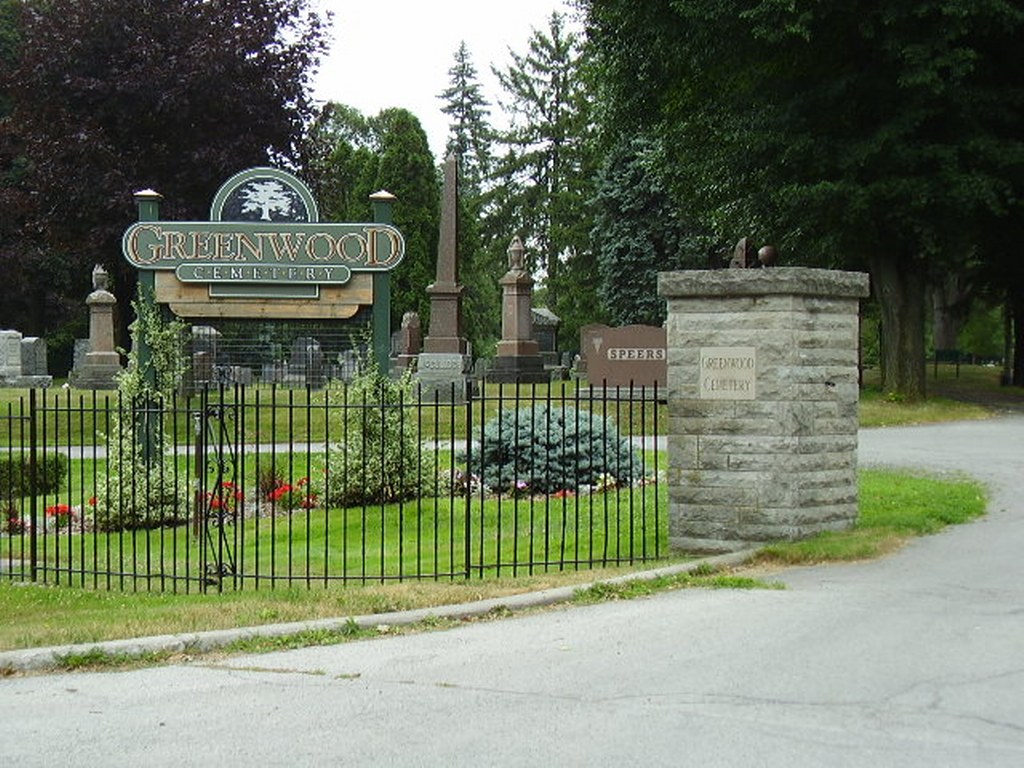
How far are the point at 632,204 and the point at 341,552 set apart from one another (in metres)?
40.9

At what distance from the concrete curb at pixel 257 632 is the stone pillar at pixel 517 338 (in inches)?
1007

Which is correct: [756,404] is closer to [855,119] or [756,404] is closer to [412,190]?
[855,119]

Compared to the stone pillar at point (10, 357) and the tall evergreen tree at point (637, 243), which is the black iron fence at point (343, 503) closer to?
the stone pillar at point (10, 357)

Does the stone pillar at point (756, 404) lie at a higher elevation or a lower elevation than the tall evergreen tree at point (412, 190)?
lower

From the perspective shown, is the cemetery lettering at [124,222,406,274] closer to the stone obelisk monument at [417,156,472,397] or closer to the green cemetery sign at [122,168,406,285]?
the green cemetery sign at [122,168,406,285]

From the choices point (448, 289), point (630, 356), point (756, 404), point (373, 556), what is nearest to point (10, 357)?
point (448, 289)

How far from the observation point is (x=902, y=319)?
26766 millimetres

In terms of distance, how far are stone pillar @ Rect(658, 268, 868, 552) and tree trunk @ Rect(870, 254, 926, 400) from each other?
54.5 ft

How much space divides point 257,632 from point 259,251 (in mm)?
9762

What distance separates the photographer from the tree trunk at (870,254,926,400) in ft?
85.8

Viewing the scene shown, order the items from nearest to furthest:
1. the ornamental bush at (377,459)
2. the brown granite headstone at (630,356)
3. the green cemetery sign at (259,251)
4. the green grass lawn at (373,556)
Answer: the green grass lawn at (373,556) → the ornamental bush at (377,459) → the green cemetery sign at (259,251) → the brown granite headstone at (630,356)

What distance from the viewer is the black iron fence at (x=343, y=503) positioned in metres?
10.1

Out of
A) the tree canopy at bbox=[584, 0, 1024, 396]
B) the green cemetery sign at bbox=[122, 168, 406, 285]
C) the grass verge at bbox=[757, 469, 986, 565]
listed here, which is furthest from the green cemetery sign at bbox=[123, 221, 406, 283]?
the tree canopy at bbox=[584, 0, 1024, 396]

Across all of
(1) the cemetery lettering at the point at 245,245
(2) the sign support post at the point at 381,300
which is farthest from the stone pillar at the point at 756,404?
(1) the cemetery lettering at the point at 245,245
